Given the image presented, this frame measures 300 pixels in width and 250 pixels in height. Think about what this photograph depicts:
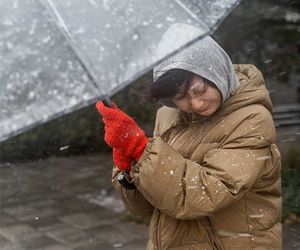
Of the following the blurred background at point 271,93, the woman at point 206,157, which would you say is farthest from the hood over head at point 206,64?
the blurred background at point 271,93

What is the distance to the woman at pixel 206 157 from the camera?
7.35ft

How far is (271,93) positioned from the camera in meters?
8.69

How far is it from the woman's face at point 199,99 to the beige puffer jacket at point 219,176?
0.20 feet

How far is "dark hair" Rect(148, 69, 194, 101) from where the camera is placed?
2.29 meters

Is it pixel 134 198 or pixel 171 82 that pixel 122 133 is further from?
pixel 134 198

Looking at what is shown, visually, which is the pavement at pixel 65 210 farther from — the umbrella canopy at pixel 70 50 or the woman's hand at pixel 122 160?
the umbrella canopy at pixel 70 50

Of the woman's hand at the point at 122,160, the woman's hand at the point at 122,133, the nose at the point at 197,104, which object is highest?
the woman's hand at the point at 122,133

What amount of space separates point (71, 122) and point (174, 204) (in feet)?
24.5

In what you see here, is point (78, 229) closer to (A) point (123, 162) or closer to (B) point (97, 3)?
(A) point (123, 162)

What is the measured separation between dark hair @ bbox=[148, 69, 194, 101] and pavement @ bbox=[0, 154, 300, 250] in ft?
11.3

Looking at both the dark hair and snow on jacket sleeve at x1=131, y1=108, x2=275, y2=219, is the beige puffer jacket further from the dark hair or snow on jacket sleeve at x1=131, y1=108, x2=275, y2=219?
the dark hair

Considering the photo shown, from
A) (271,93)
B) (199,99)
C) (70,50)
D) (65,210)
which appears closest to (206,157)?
(199,99)

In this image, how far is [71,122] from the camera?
961 centimetres

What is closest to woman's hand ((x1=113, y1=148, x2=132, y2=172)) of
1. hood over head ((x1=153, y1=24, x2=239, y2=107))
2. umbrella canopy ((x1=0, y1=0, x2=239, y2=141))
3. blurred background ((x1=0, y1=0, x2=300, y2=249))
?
hood over head ((x1=153, y1=24, x2=239, y2=107))
